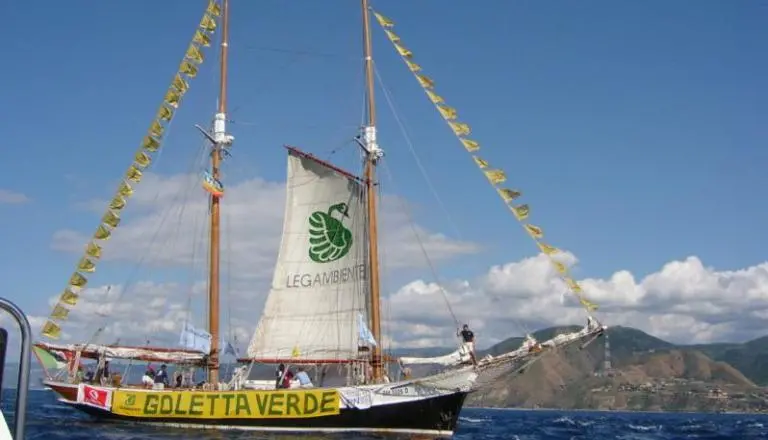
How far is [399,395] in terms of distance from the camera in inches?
1628

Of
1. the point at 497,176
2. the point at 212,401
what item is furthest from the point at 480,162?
the point at 212,401

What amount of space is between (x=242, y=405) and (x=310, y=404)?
14.4 ft

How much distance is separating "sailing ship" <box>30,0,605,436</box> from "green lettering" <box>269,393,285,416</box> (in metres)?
0.07

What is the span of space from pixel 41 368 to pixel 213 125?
21133mm

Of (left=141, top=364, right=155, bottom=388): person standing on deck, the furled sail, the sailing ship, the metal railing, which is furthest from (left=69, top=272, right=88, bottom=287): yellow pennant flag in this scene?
the metal railing

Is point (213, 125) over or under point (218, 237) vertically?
over

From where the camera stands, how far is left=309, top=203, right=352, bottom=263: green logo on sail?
50.6m

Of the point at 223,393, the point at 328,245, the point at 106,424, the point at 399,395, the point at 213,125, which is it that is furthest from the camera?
the point at 213,125

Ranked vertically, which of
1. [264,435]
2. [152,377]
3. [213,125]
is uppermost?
[213,125]

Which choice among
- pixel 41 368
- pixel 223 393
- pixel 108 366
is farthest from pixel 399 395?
pixel 41 368

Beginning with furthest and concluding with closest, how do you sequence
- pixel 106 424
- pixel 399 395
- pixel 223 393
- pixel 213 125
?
1. pixel 213 125
2. pixel 106 424
3. pixel 223 393
4. pixel 399 395

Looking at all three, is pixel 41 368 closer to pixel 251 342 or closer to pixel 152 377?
pixel 152 377

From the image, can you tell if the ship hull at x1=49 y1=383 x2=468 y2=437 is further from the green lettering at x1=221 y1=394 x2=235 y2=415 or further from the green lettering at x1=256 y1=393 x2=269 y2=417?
the green lettering at x1=221 y1=394 x2=235 y2=415

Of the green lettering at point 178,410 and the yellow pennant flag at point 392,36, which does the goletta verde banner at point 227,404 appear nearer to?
the green lettering at point 178,410
